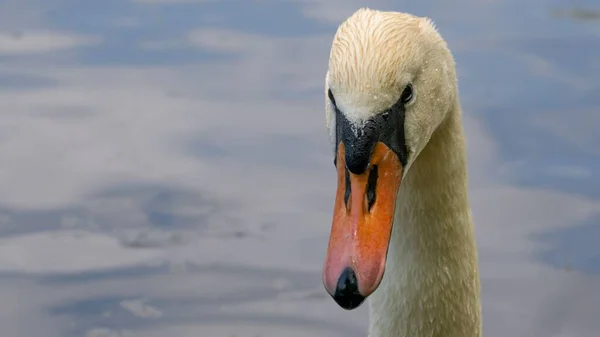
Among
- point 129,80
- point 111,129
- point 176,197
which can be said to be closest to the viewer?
point 176,197

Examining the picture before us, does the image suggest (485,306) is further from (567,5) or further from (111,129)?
(567,5)

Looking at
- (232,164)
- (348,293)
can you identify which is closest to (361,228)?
(348,293)

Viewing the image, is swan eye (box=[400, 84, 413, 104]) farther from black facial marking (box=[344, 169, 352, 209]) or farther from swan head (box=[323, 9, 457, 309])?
black facial marking (box=[344, 169, 352, 209])

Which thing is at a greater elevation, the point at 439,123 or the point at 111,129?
the point at 439,123

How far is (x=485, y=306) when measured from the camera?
21.1 ft

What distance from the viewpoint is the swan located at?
3.55 m

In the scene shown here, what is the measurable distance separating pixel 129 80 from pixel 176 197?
1362 mm

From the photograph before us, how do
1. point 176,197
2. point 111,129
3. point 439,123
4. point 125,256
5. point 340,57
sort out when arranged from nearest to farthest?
point 340,57 < point 439,123 < point 125,256 < point 176,197 < point 111,129

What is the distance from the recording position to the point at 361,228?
11.7ft

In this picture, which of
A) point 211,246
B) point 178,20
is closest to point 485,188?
point 211,246

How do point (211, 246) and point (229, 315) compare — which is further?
point (211, 246)

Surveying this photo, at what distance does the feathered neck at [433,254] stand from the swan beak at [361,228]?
0.58m

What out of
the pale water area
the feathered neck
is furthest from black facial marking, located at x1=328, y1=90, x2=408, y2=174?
the pale water area

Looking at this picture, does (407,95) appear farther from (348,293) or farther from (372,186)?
(348,293)
